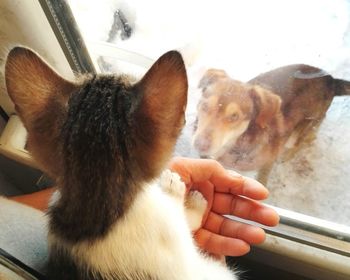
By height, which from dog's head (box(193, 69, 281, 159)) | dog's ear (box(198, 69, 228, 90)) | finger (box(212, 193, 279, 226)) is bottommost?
finger (box(212, 193, 279, 226))

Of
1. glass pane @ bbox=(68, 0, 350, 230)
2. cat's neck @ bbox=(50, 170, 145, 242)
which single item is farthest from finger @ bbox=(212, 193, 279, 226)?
cat's neck @ bbox=(50, 170, 145, 242)

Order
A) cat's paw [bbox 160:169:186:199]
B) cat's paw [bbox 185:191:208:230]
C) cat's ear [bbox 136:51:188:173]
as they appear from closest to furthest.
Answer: cat's ear [bbox 136:51:188:173] < cat's paw [bbox 160:169:186:199] < cat's paw [bbox 185:191:208:230]

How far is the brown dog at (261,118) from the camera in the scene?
0.98 m

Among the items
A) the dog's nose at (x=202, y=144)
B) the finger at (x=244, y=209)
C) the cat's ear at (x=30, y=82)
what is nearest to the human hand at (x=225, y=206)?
the finger at (x=244, y=209)

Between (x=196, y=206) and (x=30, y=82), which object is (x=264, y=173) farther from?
(x=30, y=82)

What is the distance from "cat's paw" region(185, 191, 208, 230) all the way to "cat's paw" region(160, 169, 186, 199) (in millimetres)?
101

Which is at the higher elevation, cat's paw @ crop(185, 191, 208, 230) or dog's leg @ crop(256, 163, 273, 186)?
dog's leg @ crop(256, 163, 273, 186)

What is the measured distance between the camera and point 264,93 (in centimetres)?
99

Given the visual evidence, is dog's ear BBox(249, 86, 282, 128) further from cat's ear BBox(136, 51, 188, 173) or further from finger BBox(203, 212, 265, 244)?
cat's ear BBox(136, 51, 188, 173)

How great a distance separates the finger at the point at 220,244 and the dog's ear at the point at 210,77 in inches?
14.8

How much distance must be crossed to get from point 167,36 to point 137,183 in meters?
0.71

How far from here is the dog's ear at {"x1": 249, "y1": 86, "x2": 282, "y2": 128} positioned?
3.22 feet

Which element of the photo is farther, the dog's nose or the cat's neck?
the dog's nose

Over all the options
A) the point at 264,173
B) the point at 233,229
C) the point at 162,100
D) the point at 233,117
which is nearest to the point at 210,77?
the point at 233,117
